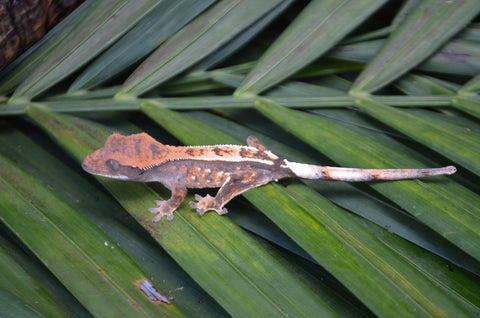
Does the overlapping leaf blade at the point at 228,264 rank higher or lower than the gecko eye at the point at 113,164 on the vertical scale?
lower

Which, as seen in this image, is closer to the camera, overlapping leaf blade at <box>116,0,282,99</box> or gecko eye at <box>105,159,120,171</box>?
gecko eye at <box>105,159,120,171</box>

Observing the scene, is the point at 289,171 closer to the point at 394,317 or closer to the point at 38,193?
the point at 394,317

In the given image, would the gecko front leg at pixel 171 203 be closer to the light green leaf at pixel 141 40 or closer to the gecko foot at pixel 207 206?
the gecko foot at pixel 207 206

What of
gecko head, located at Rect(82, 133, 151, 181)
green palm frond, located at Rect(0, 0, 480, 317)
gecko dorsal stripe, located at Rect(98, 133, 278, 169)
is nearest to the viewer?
green palm frond, located at Rect(0, 0, 480, 317)

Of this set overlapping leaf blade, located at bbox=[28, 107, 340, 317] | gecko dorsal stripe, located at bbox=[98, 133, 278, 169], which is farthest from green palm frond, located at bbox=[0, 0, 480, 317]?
gecko dorsal stripe, located at bbox=[98, 133, 278, 169]

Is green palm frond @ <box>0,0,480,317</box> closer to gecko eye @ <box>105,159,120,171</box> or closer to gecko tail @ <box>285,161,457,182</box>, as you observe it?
gecko tail @ <box>285,161,457,182</box>

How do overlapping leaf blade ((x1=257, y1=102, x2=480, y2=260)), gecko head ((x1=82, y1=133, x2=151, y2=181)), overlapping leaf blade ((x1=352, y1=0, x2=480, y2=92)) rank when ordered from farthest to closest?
overlapping leaf blade ((x1=352, y1=0, x2=480, y2=92)) → gecko head ((x1=82, y1=133, x2=151, y2=181)) → overlapping leaf blade ((x1=257, y1=102, x2=480, y2=260))

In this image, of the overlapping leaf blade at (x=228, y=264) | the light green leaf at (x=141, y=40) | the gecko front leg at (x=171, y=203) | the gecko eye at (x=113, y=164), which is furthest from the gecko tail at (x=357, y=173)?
the light green leaf at (x=141, y=40)
